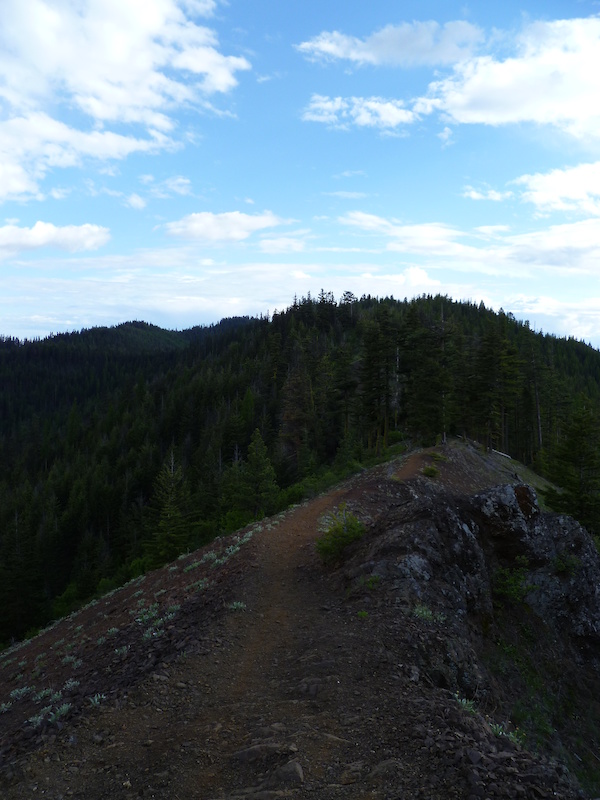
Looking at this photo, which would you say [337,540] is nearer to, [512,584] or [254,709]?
[512,584]

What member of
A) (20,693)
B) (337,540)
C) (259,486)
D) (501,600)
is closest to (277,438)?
(259,486)

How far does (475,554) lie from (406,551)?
322 centimetres

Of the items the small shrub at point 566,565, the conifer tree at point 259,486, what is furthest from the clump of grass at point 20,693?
the conifer tree at point 259,486

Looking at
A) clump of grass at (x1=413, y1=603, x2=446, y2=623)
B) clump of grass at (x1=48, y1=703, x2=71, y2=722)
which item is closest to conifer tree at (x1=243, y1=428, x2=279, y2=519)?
clump of grass at (x1=413, y1=603, x2=446, y2=623)

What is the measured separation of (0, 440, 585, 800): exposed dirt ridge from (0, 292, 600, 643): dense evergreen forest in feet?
58.4

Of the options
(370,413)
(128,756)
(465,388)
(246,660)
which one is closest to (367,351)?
(370,413)

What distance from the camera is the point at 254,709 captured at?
8883mm

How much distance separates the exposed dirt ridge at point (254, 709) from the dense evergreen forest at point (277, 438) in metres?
17.8

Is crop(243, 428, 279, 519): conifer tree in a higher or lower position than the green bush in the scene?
lower

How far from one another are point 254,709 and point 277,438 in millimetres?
55664

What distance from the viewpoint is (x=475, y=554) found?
51.9ft

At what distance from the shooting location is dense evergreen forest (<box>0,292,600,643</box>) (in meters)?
37.0

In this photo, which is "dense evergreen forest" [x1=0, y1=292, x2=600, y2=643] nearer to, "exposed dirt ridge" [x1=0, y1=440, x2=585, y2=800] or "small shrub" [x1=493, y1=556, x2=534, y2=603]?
"small shrub" [x1=493, y1=556, x2=534, y2=603]

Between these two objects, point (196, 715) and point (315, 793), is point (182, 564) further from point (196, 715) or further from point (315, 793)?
point (315, 793)
